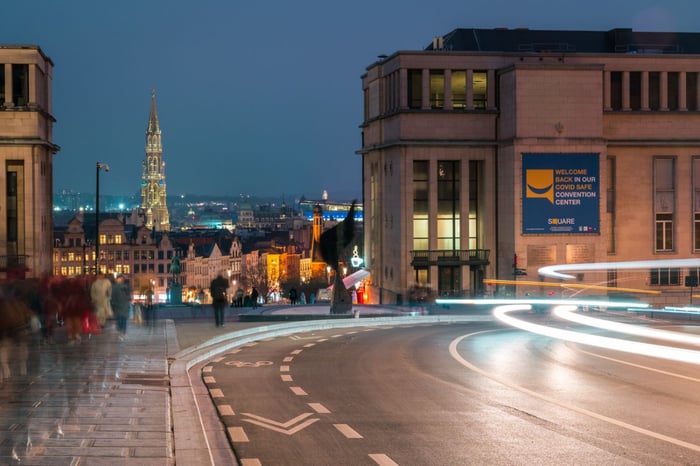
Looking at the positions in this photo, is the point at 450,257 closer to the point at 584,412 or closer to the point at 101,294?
the point at 101,294

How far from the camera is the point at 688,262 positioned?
3397 centimetres

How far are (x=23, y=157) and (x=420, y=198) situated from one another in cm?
2566

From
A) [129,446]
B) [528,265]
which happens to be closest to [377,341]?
[129,446]

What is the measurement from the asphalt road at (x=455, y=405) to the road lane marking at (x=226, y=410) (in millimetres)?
15

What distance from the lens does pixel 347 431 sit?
13586mm

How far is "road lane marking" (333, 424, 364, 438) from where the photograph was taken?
13281mm

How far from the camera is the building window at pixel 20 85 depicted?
53.9 metres

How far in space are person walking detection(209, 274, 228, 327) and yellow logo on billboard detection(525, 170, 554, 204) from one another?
33.4 m

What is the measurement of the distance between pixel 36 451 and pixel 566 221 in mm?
53092

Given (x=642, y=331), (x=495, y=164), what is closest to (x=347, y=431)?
(x=642, y=331)

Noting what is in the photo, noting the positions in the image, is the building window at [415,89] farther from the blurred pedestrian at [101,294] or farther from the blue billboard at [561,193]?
the blurred pedestrian at [101,294]

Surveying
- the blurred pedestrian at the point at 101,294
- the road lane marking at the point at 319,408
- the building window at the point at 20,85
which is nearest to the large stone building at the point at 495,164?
the building window at the point at 20,85

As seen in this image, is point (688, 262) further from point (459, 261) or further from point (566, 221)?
point (459, 261)

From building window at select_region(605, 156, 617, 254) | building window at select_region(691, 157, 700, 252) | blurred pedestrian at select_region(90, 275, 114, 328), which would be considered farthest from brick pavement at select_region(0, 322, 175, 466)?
building window at select_region(691, 157, 700, 252)
